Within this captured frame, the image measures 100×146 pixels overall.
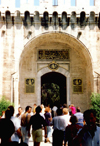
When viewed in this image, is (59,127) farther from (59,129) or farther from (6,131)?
(6,131)

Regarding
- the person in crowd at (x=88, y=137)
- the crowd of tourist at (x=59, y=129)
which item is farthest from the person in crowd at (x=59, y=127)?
the person in crowd at (x=88, y=137)

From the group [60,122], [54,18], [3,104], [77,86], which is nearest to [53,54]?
[54,18]

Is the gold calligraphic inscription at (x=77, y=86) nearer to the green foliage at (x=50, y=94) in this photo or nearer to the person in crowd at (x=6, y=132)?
the person in crowd at (x=6, y=132)

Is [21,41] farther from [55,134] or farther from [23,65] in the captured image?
[55,134]

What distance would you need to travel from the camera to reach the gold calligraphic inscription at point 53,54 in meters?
16.7

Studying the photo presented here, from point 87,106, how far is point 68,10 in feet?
22.6

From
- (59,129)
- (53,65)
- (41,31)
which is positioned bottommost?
(59,129)

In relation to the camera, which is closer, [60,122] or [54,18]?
[60,122]

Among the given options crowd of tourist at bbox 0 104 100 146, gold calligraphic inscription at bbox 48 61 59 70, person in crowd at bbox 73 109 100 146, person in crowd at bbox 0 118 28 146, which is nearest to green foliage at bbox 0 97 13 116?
gold calligraphic inscription at bbox 48 61 59 70

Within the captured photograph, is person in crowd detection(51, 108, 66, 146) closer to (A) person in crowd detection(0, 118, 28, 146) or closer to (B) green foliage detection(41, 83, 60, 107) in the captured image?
(A) person in crowd detection(0, 118, 28, 146)

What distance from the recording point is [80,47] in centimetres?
1544

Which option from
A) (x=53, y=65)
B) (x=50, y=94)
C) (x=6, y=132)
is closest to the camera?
(x=6, y=132)

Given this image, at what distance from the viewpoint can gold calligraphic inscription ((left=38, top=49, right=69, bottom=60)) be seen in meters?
16.7

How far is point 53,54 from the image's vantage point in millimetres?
16828
